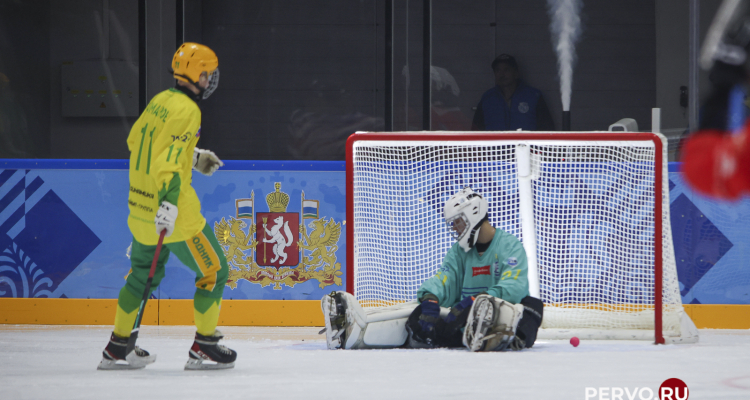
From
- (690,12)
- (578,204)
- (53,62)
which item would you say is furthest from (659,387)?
(53,62)

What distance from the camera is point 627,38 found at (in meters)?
7.64

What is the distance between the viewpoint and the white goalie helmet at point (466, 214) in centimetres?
429

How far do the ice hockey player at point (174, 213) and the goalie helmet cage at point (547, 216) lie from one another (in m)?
1.40

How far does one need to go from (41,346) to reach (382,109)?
411 centimetres

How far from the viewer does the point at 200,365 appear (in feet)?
11.7

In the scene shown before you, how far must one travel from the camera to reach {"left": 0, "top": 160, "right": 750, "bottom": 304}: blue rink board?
214 inches

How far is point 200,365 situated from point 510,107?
4080 mm

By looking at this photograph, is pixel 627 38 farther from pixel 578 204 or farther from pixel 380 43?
pixel 578 204

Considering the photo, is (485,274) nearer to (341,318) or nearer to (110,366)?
(341,318)

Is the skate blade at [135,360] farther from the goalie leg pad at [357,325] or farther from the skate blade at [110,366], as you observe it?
the goalie leg pad at [357,325]

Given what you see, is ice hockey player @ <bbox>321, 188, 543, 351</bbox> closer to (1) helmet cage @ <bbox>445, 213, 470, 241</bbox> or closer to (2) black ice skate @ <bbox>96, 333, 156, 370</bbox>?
(1) helmet cage @ <bbox>445, 213, 470, 241</bbox>

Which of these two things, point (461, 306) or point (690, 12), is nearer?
point (461, 306)

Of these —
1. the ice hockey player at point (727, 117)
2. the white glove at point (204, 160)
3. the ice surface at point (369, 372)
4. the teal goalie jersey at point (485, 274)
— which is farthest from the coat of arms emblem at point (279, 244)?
the ice hockey player at point (727, 117)

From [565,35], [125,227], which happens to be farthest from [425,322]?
[565,35]
